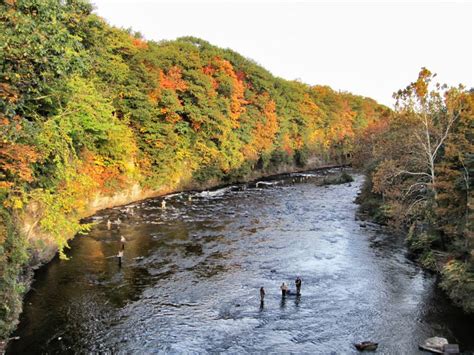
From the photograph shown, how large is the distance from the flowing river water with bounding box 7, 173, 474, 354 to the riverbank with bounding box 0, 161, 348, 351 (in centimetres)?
90

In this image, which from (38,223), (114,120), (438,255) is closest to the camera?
(38,223)


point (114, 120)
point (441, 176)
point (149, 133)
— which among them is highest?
point (114, 120)

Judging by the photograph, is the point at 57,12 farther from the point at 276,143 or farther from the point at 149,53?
the point at 276,143

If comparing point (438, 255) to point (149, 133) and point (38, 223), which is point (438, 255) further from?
point (149, 133)

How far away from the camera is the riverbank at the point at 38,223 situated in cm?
1831

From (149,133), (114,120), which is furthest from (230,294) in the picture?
(149,133)

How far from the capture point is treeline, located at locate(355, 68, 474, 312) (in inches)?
856

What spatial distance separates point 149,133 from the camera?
48.3 meters

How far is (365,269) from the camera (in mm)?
27125

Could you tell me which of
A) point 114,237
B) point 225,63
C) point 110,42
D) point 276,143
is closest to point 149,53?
point 110,42

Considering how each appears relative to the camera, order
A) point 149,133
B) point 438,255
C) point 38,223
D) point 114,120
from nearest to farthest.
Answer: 1. point 38,223
2. point 438,255
3. point 114,120
4. point 149,133

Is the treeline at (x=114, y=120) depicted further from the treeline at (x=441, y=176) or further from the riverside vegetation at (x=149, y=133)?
the treeline at (x=441, y=176)

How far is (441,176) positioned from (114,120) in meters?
29.6

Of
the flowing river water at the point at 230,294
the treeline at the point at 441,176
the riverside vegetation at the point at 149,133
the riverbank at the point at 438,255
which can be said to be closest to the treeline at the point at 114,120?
the riverside vegetation at the point at 149,133
